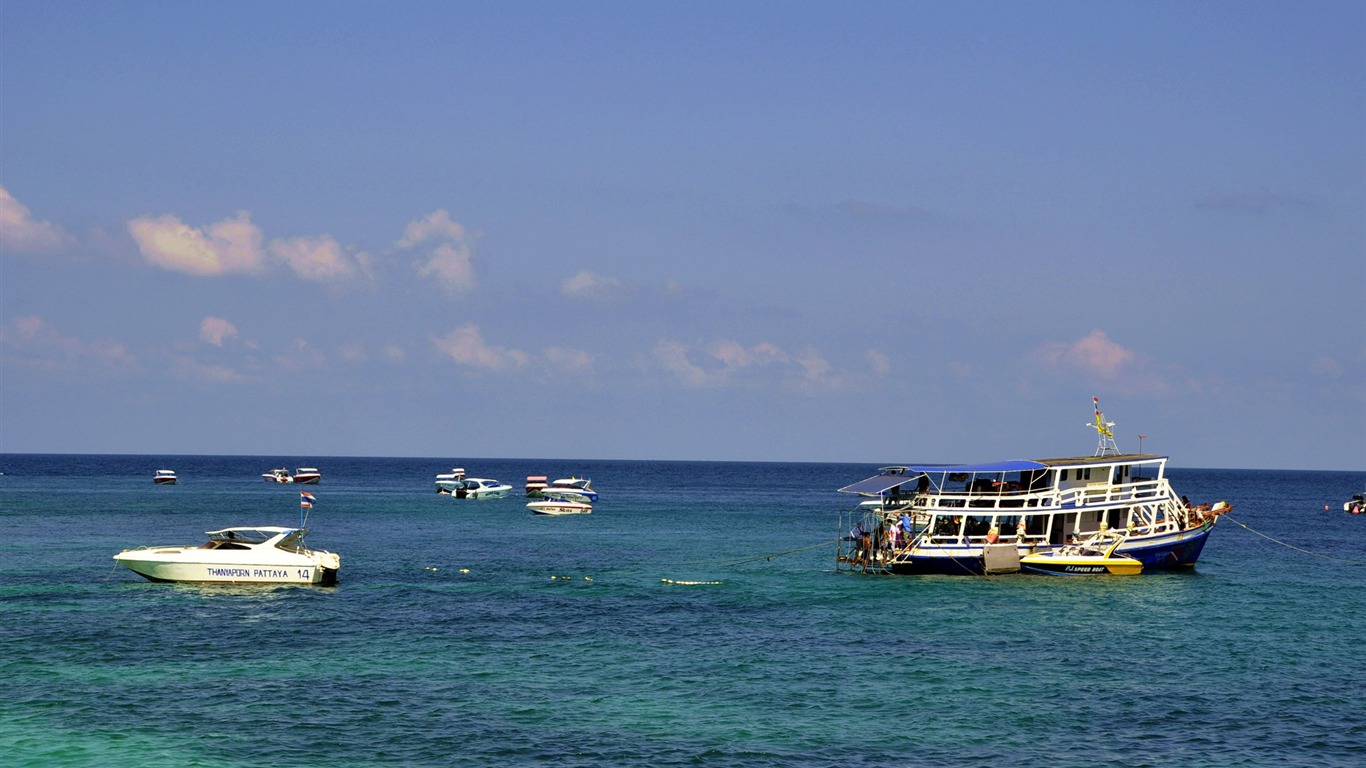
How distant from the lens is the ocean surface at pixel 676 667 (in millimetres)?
34938

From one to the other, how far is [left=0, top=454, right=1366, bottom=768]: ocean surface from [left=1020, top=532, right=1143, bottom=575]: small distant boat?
0.76 metres

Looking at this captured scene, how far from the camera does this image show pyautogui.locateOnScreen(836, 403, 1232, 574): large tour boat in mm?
72625

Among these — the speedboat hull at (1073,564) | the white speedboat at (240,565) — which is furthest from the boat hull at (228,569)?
the speedboat hull at (1073,564)

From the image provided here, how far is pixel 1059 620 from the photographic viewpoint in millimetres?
57562

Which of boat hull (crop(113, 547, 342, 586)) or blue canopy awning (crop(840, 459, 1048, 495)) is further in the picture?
blue canopy awning (crop(840, 459, 1048, 495))

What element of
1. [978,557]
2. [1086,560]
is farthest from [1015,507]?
[1086,560]

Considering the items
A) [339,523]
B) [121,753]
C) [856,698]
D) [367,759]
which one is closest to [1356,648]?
[856,698]

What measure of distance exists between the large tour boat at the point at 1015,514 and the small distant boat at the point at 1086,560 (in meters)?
0.49

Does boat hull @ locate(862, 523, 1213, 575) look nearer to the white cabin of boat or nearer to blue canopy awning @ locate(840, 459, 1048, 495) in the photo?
the white cabin of boat

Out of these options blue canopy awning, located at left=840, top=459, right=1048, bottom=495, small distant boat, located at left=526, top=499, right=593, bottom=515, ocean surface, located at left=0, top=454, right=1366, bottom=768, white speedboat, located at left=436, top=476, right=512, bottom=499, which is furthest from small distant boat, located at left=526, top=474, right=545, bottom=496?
blue canopy awning, located at left=840, top=459, right=1048, bottom=495

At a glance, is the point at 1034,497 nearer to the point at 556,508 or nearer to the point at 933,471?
the point at 933,471

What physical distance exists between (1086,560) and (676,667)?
112ft

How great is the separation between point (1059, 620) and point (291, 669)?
3368 centimetres

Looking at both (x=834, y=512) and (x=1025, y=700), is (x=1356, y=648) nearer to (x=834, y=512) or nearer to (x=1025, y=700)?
(x=1025, y=700)
